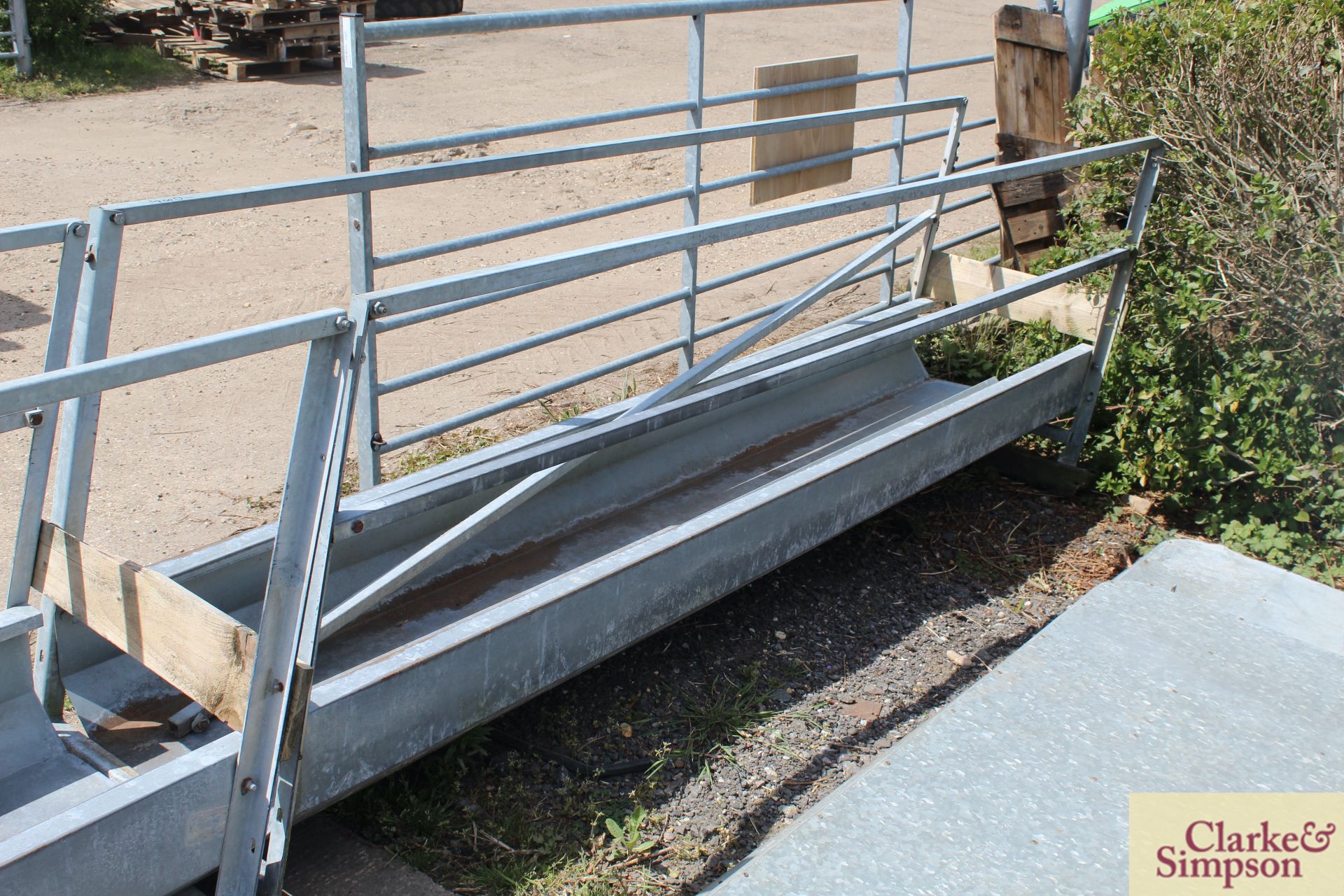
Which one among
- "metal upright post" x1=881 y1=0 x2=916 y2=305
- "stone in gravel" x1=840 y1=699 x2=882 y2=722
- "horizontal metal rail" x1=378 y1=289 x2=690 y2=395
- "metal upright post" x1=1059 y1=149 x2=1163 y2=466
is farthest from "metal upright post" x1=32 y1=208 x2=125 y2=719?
"metal upright post" x1=881 y1=0 x2=916 y2=305

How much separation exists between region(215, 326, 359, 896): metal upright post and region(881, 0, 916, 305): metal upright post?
3656mm

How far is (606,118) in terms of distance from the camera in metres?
4.24

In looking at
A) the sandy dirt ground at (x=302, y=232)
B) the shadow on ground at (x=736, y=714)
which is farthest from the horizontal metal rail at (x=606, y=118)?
the shadow on ground at (x=736, y=714)

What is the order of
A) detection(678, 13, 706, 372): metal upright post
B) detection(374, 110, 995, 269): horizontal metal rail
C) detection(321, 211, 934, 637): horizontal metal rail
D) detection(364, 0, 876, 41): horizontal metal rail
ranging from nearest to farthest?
1. detection(321, 211, 934, 637): horizontal metal rail
2. detection(364, 0, 876, 41): horizontal metal rail
3. detection(374, 110, 995, 269): horizontal metal rail
4. detection(678, 13, 706, 372): metal upright post

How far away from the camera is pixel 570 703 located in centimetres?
318

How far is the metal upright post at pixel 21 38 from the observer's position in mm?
10828

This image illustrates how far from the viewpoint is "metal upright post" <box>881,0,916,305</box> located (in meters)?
5.27

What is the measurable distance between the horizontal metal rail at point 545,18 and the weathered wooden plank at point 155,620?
158 centimetres

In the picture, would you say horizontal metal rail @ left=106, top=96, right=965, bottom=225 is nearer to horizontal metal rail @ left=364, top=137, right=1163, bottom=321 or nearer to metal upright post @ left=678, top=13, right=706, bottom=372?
metal upright post @ left=678, top=13, right=706, bottom=372

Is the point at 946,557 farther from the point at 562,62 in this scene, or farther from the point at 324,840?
the point at 562,62

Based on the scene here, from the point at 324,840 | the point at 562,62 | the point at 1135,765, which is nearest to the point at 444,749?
the point at 324,840

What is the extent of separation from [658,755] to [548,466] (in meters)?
0.79

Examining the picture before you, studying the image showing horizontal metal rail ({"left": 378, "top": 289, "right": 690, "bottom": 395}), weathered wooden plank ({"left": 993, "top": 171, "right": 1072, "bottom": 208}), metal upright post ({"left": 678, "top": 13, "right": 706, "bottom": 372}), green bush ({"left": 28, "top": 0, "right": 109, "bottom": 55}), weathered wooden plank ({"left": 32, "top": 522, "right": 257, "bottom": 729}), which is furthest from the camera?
green bush ({"left": 28, "top": 0, "right": 109, "bottom": 55})

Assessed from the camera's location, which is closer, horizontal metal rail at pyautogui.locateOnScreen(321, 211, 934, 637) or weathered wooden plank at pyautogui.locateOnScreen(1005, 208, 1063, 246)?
horizontal metal rail at pyautogui.locateOnScreen(321, 211, 934, 637)
